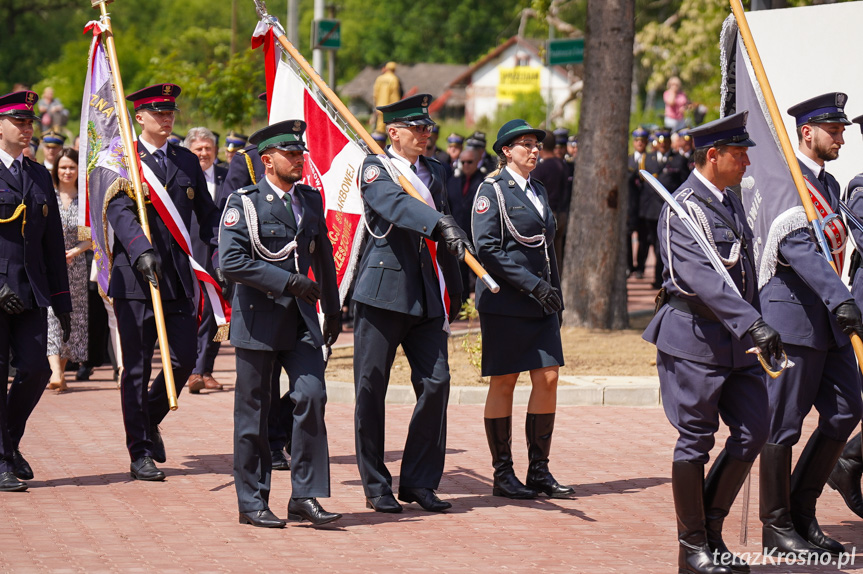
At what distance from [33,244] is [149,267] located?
0.84 metres

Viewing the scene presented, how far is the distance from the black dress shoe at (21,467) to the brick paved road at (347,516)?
0.09 m

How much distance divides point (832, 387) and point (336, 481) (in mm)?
3087

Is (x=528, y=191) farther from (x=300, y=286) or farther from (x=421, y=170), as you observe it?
(x=300, y=286)

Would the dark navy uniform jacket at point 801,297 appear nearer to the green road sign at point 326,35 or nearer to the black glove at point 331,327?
the black glove at point 331,327

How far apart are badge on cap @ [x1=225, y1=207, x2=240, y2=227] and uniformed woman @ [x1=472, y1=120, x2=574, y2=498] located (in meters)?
1.54

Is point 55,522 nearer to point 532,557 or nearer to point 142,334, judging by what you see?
point 142,334

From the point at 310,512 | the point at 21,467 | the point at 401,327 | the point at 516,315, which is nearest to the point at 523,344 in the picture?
the point at 516,315

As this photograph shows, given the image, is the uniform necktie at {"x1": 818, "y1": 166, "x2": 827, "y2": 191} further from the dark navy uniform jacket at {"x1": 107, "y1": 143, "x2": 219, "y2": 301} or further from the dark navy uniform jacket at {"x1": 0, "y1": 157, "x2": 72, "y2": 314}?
the dark navy uniform jacket at {"x1": 0, "y1": 157, "x2": 72, "y2": 314}

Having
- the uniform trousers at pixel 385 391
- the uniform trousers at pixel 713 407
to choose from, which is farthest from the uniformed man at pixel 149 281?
the uniform trousers at pixel 713 407

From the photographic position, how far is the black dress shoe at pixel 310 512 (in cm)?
685

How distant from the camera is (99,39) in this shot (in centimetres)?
886

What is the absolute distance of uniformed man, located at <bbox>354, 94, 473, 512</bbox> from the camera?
24.0ft

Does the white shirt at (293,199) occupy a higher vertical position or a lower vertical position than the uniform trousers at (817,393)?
higher

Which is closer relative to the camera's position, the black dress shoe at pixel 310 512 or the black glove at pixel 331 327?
the black dress shoe at pixel 310 512
